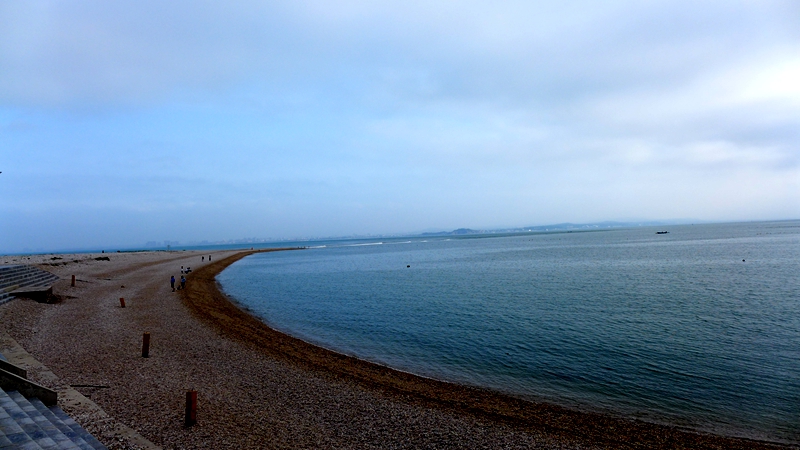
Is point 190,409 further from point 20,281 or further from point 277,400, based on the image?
point 20,281

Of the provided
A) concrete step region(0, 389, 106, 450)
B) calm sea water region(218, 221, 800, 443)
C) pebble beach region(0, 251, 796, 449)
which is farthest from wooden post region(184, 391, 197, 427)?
calm sea water region(218, 221, 800, 443)

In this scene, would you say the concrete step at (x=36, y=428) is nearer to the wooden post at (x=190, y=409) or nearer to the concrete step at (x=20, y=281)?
the wooden post at (x=190, y=409)

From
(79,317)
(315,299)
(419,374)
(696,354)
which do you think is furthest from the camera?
(315,299)

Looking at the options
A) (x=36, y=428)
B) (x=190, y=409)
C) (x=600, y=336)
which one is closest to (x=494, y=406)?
(x=190, y=409)

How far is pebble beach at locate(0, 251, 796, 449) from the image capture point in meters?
10.7

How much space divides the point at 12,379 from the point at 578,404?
55.0ft

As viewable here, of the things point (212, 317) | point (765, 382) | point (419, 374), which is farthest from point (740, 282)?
point (212, 317)

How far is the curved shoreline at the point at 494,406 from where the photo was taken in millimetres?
11750

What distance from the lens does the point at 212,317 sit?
26.6m

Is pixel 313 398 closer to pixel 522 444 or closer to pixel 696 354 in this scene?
pixel 522 444

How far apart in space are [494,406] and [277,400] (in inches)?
288

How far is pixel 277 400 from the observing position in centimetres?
1302

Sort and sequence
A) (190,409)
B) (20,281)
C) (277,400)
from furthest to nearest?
Answer: (20,281), (277,400), (190,409)

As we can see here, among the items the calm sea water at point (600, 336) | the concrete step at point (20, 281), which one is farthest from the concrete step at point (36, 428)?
the concrete step at point (20, 281)
